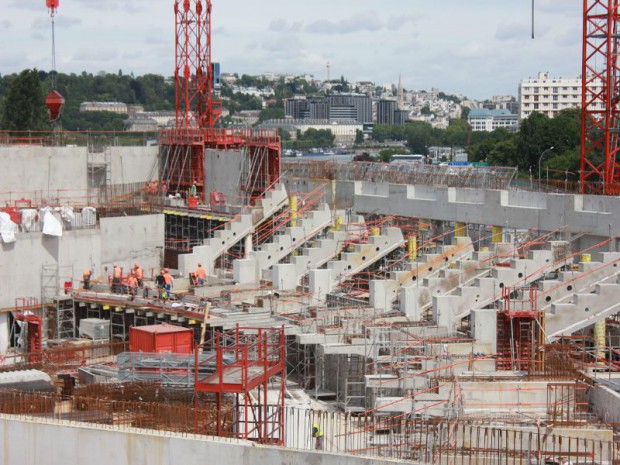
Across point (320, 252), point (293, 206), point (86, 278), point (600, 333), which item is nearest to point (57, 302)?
point (86, 278)

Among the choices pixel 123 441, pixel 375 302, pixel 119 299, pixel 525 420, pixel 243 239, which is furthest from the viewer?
pixel 243 239

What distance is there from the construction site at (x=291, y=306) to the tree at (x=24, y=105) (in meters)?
18.5

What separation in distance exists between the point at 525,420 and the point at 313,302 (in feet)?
40.0

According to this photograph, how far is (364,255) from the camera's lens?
40375 millimetres

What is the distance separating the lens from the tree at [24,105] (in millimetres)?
74625

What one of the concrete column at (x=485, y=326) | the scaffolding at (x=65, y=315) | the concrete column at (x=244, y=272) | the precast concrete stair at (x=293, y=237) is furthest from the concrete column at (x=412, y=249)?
the scaffolding at (x=65, y=315)

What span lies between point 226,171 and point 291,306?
16616 mm

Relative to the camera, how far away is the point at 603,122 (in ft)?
167

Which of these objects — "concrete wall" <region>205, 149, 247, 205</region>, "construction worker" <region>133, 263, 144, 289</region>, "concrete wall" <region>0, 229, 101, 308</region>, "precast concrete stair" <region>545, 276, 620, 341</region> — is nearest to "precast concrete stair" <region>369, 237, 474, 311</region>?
"precast concrete stair" <region>545, 276, 620, 341</region>

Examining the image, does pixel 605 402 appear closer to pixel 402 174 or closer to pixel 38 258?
pixel 38 258

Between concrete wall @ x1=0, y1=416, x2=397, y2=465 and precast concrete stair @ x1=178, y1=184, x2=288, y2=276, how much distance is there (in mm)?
17545

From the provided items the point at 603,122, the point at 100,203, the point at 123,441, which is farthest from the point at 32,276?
the point at 603,122

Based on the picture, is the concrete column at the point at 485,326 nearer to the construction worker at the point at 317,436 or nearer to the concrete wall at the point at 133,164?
the construction worker at the point at 317,436

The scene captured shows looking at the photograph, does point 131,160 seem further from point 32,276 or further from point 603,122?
point 603,122
